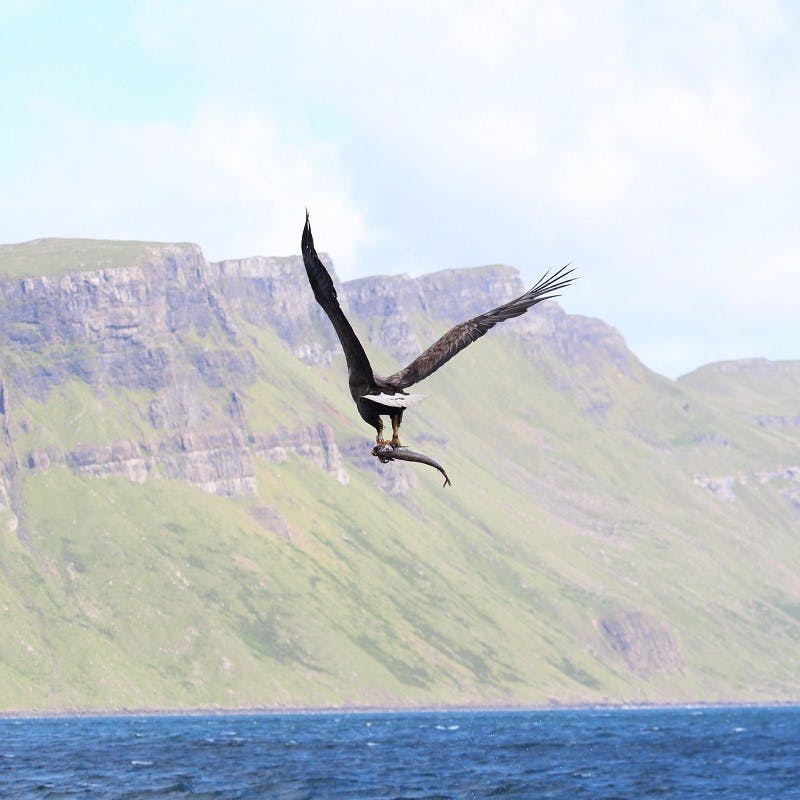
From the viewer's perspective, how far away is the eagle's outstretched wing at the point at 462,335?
26.1 meters

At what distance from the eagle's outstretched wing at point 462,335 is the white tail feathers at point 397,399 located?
1.31 m

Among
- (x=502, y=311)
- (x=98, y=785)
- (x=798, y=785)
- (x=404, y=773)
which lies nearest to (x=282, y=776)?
(x=404, y=773)

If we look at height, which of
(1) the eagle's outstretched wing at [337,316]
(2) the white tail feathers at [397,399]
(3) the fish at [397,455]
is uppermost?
(1) the eagle's outstretched wing at [337,316]

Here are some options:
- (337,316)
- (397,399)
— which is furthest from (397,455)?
(337,316)

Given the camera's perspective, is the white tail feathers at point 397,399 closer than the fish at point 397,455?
Yes

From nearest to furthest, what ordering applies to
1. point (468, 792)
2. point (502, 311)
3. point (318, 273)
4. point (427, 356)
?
point (318, 273) < point (427, 356) < point (502, 311) < point (468, 792)

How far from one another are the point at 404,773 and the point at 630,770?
1113 inches

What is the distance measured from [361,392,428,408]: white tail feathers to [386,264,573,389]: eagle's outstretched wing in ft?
4.29

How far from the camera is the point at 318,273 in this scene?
80.0 feet

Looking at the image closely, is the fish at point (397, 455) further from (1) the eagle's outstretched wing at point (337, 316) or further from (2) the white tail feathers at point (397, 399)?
(1) the eagle's outstretched wing at point (337, 316)

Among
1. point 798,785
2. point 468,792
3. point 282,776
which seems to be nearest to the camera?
point 468,792

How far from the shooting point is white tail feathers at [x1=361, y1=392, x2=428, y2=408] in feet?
77.9

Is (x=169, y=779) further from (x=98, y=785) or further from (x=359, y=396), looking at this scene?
(x=359, y=396)

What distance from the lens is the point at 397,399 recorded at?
2388 cm
